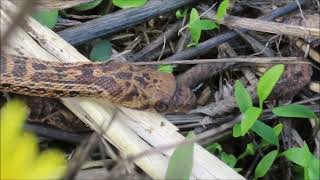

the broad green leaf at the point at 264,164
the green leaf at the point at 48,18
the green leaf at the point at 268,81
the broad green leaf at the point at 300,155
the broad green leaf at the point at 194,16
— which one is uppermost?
the green leaf at the point at 48,18

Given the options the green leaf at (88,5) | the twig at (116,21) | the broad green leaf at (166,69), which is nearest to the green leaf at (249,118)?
the broad green leaf at (166,69)

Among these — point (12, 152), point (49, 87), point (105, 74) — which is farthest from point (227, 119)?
point (12, 152)

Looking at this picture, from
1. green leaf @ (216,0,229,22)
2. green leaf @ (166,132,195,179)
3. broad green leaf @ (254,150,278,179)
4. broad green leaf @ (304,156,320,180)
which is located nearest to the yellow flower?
green leaf @ (166,132,195,179)

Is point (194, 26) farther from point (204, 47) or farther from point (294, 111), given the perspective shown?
point (294, 111)

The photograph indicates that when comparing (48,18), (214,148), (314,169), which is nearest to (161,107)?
(214,148)

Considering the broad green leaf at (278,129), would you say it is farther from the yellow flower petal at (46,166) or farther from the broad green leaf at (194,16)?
the yellow flower petal at (46,166)
